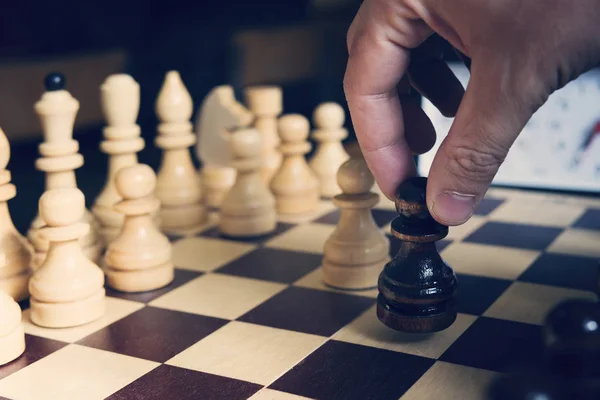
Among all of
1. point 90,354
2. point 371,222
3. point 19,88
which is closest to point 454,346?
point 371,222

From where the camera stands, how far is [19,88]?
2.36m

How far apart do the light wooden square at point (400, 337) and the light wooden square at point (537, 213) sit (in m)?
0.59

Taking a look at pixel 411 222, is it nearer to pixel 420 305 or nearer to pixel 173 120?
pixel 420 305

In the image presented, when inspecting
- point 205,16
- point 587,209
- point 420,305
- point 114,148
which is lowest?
point 587,209

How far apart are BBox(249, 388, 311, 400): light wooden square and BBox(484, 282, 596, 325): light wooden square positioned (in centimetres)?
38

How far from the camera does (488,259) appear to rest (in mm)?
1465

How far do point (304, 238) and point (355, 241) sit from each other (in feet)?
0.98

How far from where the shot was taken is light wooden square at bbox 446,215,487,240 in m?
1.61

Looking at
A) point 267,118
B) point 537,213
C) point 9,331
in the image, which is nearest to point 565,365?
point 9,331

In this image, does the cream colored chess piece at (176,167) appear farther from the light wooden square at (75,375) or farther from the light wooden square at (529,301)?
the light wooden square at (529,301)

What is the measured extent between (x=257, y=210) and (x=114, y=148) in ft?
1.04

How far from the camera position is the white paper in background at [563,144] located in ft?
6.13

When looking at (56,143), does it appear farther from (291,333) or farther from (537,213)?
(537,213)

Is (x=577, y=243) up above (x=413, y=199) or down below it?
below
